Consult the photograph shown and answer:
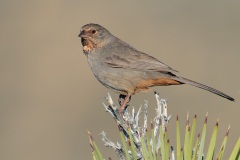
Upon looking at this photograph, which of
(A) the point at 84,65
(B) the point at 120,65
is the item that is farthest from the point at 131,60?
(A) the point at 84,65

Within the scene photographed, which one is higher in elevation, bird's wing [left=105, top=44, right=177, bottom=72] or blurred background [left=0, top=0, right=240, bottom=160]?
blurred background [left=0, top=0, right=240, bottom=160]

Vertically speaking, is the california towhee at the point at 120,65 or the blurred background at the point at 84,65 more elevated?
the blurred background at the point at 84,65

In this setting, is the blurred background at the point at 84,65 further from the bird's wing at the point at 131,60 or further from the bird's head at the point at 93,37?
the bird's wing at the point at 131,60

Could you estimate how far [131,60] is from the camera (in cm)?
773

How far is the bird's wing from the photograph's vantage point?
7515 mm

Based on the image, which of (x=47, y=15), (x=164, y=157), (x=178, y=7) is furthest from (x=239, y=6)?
(x=164, y=157)

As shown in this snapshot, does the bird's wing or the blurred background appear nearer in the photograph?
the bird's wing

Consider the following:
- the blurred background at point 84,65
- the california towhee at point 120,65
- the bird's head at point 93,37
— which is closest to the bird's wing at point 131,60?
the california towhee at point 120,65

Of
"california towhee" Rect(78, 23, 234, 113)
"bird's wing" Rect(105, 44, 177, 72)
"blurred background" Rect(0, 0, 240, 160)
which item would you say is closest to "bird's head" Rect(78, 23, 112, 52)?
"california towhee" Rect(78, 23, 234, 113)

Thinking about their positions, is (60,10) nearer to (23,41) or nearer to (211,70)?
(23,41)

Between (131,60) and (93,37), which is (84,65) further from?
(131,60)

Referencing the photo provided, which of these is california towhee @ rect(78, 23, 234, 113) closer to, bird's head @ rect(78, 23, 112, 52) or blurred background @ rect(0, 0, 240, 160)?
bird's head @ rect(78, 23, 112, 52)

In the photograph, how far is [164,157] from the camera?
13.1ft

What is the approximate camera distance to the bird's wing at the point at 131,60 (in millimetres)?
7515
